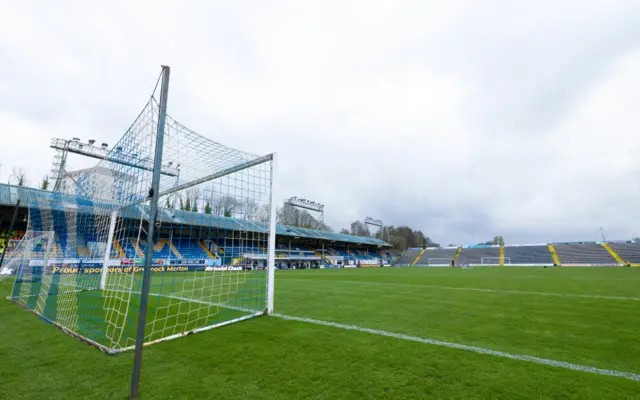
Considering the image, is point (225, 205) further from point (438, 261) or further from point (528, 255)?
point (528, 255)

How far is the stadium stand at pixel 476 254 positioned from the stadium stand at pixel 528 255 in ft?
5.73

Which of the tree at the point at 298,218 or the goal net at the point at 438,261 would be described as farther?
the tree at the point at 298,218

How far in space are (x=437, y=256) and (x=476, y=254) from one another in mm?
6703

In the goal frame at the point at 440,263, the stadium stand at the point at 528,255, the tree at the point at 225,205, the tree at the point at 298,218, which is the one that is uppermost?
the tree at the point at 298,218

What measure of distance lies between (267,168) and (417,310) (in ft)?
16.0

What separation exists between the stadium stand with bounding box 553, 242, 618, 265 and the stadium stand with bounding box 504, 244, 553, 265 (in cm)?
163

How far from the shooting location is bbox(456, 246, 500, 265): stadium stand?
49825mm

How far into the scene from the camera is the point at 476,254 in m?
53.3

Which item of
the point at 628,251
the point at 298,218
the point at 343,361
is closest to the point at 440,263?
the point at 628,251

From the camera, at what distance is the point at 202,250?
28422 millimetres

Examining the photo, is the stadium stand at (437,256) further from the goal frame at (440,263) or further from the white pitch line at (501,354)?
the white pitch line at (501,354)

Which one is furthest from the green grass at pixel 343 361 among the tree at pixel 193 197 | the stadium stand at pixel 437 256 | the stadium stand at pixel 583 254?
the stadium stand at pixel 437 256

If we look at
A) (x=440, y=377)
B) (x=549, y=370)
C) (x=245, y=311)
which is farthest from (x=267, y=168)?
(x=549, y=370)

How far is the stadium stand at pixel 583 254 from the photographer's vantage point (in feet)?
133
